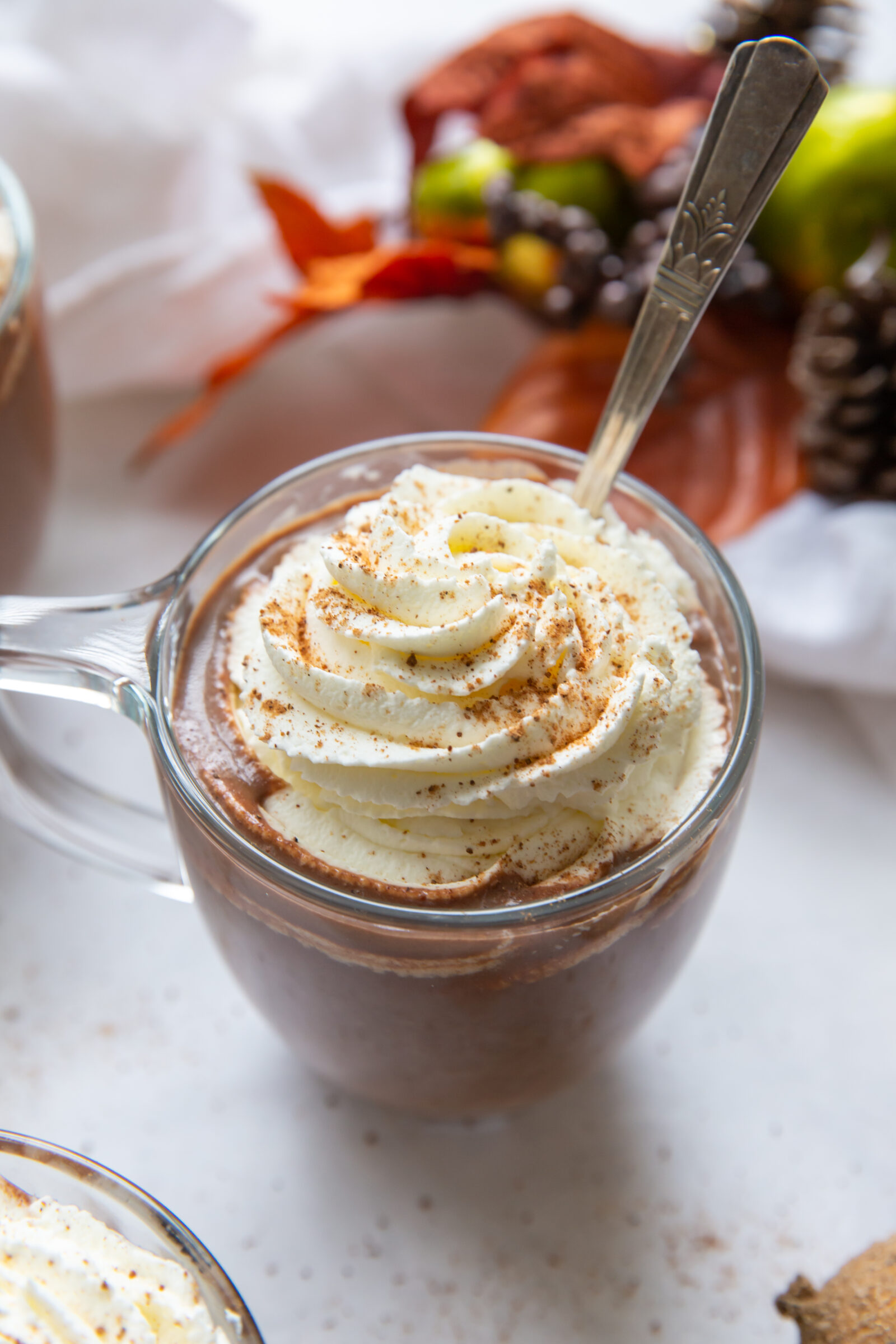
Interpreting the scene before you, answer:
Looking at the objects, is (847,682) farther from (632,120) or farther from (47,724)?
(47,724)

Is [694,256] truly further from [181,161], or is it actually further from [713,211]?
[181,161]

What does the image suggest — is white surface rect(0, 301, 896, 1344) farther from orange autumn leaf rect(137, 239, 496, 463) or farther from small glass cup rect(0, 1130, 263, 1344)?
orange autumn leaf rect(137, 239, 496, 463)

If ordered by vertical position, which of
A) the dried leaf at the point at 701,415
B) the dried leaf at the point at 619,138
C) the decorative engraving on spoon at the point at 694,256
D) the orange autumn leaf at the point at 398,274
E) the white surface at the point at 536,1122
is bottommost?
the white surface at the point at 536,1122

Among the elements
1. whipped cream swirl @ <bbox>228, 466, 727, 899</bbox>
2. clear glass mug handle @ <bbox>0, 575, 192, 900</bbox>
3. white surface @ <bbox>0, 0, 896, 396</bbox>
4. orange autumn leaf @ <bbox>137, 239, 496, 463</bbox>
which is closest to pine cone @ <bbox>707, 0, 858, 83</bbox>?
white surface @ <bbox>0, 0, 896, 396</bbox>

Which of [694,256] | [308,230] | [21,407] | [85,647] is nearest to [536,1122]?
[85,647]

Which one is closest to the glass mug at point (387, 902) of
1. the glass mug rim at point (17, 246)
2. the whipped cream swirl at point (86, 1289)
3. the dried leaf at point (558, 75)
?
the whipped cream swirl at point (86, 1289)

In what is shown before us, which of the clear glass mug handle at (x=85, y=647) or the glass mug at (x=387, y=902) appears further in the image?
the clear glass mug handle at (x=85, y=647)

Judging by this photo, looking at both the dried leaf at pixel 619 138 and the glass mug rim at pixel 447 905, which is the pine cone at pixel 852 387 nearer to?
the dried leaf at pixel 619 138
